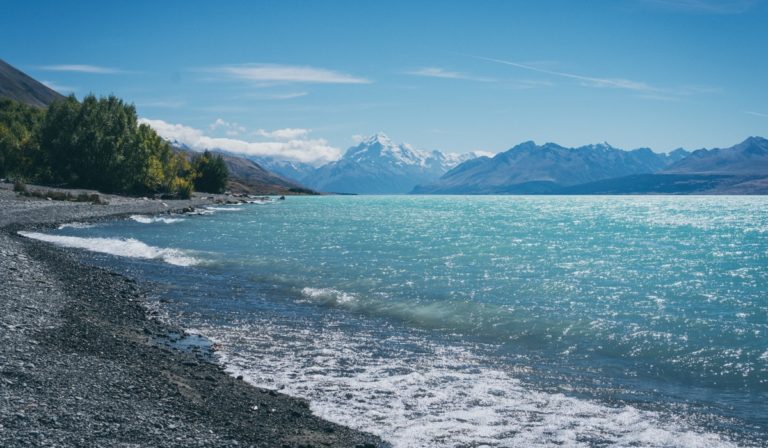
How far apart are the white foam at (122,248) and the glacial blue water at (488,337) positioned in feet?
0.76

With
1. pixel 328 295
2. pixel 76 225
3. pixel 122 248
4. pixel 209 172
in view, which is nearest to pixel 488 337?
pixel 328 295

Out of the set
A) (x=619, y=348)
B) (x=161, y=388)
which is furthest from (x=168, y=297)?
(x=619, y=348)

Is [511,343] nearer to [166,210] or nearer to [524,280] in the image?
[524,280]

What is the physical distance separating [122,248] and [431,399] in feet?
117

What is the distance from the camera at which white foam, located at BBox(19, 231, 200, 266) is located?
133 feet

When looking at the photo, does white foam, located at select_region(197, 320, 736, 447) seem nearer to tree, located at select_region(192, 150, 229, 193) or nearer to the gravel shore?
the gravel shore

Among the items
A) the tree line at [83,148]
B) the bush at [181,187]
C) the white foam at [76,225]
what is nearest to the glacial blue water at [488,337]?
the white foam at [76,225]

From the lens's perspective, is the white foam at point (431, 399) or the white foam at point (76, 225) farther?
the white foam at point (76, 225)

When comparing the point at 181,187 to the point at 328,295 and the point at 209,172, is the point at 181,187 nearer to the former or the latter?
the point at 209,172

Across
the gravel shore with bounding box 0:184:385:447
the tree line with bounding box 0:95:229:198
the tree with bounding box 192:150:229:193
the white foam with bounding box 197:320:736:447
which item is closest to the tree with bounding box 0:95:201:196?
the tree line with bounding box 0:95:229:198

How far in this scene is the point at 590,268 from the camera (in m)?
A: 43.3

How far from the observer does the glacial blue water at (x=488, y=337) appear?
14.1 metres

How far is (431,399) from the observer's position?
15.2 m

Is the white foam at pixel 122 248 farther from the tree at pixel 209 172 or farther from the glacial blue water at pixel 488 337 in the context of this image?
the tree at pixel 209 172
